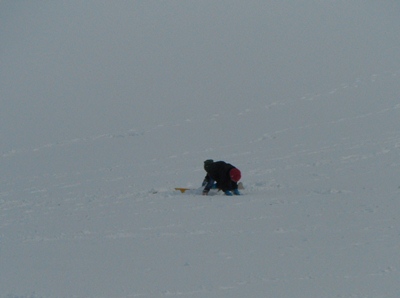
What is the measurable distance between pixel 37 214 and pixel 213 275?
6.15 metres

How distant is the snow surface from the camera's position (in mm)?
5906

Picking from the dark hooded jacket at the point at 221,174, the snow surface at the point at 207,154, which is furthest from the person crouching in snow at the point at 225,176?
the snow surface at the point at 207,154

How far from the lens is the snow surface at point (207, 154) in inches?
233

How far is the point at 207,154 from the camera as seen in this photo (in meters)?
17.4

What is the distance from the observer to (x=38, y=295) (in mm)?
5434

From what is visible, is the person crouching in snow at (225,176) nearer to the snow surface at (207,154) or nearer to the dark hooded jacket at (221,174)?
the dark hooded jacket at (221,174)

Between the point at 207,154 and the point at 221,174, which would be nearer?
the point at 221,174

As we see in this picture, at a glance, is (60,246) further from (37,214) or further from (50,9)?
(50,9)

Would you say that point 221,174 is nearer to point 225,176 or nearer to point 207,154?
point 225,176

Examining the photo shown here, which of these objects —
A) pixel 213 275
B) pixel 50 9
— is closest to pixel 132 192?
pixel 213 275

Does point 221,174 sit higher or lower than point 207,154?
lower

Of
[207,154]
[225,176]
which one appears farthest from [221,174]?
[207,154]

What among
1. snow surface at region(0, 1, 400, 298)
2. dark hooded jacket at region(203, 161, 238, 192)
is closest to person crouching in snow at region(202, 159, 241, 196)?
dark hooded jacket at region(203, 161, 238, 192)

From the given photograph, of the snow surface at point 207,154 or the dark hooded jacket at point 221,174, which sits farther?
the dark hooded jacket at point 221,174
